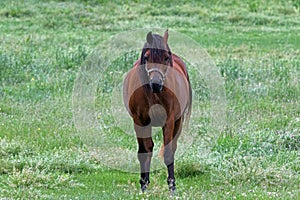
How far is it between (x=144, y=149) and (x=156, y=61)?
128cm

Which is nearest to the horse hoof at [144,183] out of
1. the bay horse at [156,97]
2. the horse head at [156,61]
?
the bay horse at [156,97]

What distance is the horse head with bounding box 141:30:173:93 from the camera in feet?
21.7

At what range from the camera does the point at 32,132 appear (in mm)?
10156

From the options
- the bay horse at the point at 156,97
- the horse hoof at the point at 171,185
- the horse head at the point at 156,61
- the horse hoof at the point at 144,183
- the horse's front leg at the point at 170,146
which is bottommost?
the horse hoof at the point at 144,183

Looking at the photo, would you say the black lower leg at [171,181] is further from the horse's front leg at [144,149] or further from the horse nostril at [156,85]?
the horse nostril at [156,85]

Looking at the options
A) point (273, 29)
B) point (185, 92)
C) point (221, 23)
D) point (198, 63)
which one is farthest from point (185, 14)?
point (185, 92)

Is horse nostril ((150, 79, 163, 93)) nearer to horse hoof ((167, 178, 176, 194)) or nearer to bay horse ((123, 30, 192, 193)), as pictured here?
bay horse ((123, 30, 192, 193))

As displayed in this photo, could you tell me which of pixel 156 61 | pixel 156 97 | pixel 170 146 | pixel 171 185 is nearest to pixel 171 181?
pixel 171 185

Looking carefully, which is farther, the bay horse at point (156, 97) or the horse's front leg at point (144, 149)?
the horse's front leg at point (144, 149)

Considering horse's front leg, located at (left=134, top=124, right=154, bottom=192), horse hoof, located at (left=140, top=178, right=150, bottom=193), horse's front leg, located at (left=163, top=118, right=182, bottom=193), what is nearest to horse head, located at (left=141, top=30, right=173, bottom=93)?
horse's front leg, located at (left=163, top=118, right=182, bottom=193)

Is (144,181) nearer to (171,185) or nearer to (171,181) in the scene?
(171,181)

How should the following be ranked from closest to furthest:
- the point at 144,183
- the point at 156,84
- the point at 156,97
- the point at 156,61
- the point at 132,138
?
the point at 156,84 → the point at 156,61 → the point at 156,97 → the point at 144,183 → the point at 132,138

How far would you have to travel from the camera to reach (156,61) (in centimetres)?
670

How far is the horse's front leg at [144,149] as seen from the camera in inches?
291
